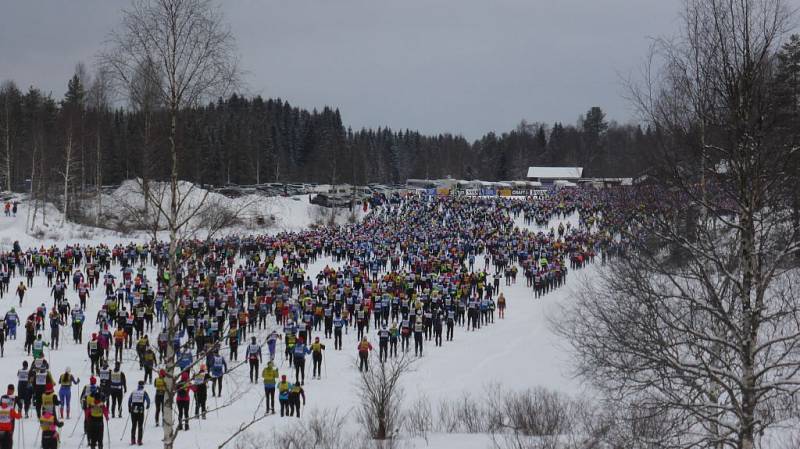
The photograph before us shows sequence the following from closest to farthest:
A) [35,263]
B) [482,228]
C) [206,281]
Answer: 1. [206,281]
2. [35,263]
3. [482,228]

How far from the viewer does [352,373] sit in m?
23.8

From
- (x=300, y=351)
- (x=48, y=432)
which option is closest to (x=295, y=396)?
(x=300, y=351)

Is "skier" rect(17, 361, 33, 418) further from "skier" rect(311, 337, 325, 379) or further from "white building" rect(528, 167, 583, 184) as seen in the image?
"white building" rect(528, 167, 583, 184)

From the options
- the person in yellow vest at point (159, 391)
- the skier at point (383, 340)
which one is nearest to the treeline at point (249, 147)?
the person in yellow vest at point (159, 391)

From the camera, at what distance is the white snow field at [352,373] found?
1678 centimetres

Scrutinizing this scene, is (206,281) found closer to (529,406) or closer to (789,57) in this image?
(529,406)

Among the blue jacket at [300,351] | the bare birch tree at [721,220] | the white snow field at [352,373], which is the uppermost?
the bare birch tree at [721,220]

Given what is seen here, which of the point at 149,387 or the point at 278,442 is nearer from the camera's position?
the point at 278,442

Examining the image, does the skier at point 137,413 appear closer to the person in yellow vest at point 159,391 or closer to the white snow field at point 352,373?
the white snow field at point 352,373

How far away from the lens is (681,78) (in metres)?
10.6

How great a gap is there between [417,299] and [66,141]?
36455 mm

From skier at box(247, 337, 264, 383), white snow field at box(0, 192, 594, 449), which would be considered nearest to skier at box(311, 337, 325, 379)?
white snow field at box(0, 192, 594, 449)

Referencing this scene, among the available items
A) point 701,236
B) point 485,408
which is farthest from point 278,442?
point 701,236

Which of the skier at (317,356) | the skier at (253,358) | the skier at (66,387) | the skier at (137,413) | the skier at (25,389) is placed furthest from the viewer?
the skier at (317,356)
